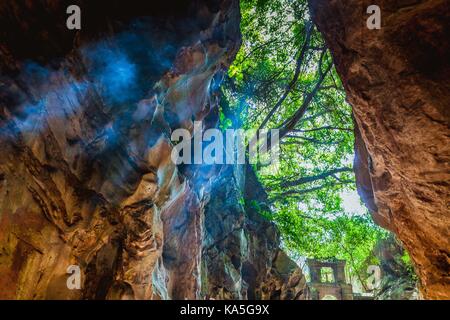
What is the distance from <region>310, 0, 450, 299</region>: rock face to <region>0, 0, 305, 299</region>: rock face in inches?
115

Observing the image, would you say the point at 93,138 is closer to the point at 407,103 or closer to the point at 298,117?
the point at 407,103

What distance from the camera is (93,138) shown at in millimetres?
5398

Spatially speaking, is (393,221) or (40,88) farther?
(393,221)

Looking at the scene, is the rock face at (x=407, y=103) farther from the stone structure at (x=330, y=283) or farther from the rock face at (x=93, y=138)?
the stone structure at (x=330, y=283)

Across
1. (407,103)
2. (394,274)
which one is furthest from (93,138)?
(394,274)

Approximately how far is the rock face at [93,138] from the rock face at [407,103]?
9.60 ft

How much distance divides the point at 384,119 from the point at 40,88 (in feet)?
19.7

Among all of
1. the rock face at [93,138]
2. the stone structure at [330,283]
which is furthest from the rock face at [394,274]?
the rock face at [93,138]

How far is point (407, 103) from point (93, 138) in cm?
546

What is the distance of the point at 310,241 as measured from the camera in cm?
1445

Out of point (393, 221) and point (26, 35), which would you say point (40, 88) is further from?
point (393, 221)

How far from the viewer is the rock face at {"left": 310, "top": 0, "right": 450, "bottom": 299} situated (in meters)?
5.29
